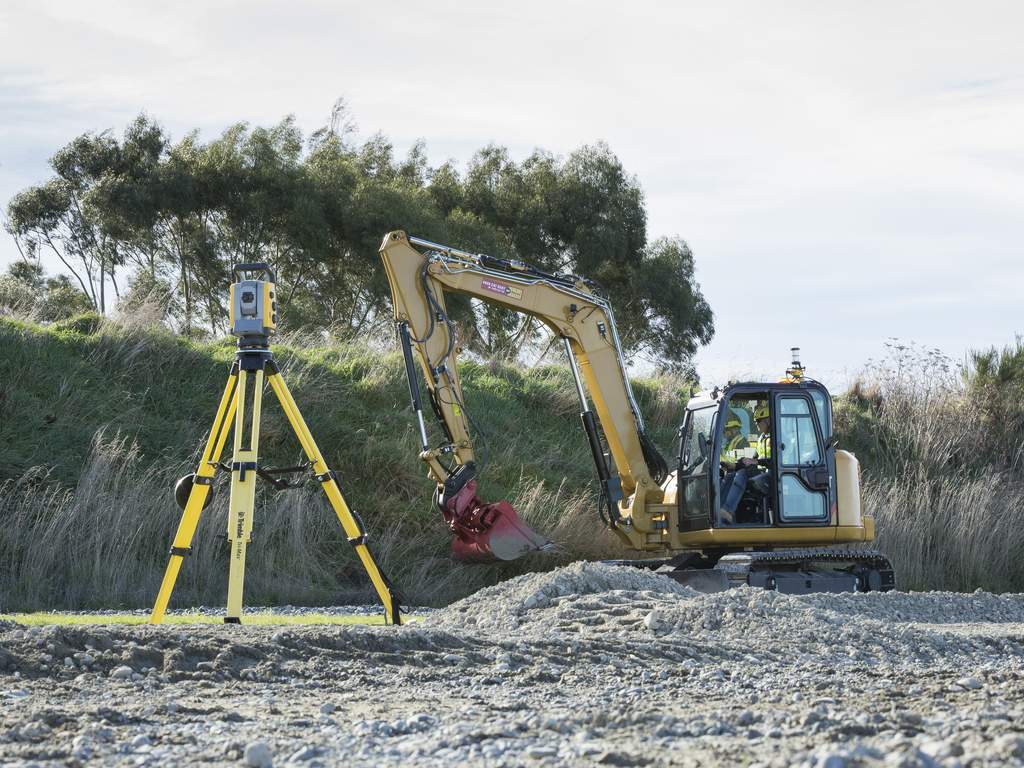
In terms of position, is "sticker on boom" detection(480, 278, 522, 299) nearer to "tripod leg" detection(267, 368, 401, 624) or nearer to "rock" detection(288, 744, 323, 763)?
"tripod leg" detection(267, 368, 401, 624)

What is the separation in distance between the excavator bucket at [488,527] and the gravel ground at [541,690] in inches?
146

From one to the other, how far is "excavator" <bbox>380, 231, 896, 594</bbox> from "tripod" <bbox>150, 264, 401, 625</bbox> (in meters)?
4.11

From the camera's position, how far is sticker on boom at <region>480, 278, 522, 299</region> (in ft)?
46.2

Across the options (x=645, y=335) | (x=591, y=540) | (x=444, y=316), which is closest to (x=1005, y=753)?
(x=444, y=316)

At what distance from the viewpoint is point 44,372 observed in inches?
714

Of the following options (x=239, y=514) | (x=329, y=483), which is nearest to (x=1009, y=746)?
(x=239, y=514)

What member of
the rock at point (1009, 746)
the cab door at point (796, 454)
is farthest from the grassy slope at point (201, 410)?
the rock at point (1009, 746)

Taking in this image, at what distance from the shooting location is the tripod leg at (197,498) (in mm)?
8266

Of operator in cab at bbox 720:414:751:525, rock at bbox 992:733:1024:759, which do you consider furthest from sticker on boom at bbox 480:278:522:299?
rock at bbox 992:733:1024:759

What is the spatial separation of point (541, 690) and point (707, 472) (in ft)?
25.3

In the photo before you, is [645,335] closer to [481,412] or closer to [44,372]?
[481,412]

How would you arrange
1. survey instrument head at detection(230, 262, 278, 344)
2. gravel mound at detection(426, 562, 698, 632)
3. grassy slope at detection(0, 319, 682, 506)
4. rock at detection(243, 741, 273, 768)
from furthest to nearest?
grassy slope at detection(0, 319, 682, 506) → gravel mound at detection(426, 562, 698, 632) → survey instrument head at detection(230, 262, 278, 344) → rock at detection(243, 741, 273, 768)

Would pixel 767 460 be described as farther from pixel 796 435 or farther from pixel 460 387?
pixel 460 387

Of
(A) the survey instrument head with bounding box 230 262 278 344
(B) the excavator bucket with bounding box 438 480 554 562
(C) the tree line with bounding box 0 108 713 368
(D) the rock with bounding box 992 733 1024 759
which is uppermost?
(C) the tree line with bounding box 0 108 713 368
